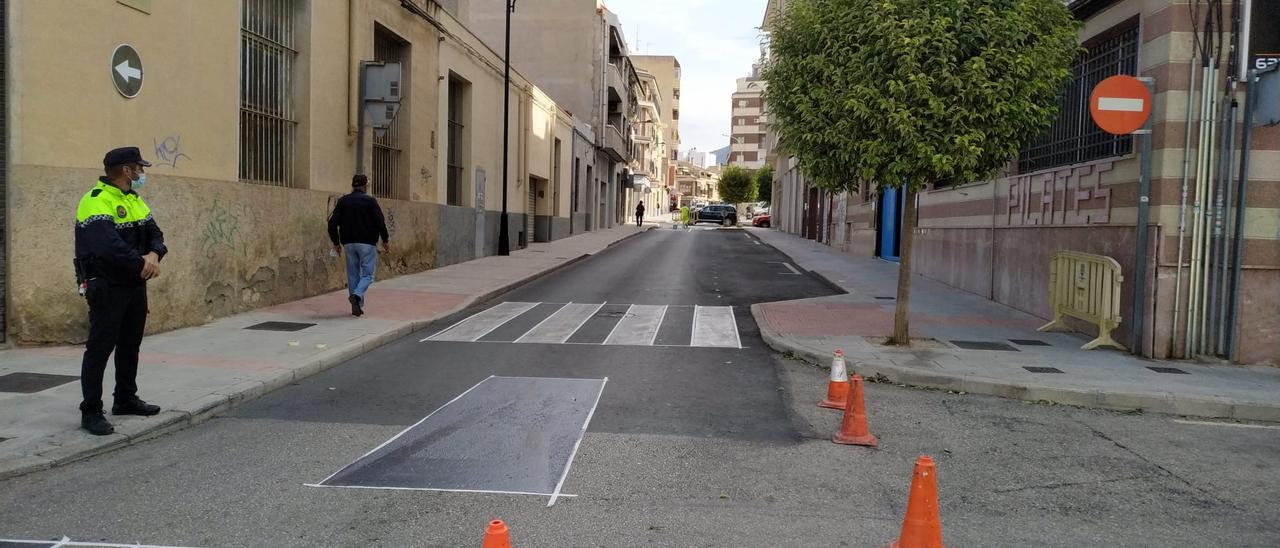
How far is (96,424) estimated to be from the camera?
18.8ft

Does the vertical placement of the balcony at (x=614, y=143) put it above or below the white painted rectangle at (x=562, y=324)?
above

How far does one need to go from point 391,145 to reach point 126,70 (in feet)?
24.6

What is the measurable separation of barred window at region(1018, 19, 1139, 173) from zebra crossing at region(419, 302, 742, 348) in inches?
181

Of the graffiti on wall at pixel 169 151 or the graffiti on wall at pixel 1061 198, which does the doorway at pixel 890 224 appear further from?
the graffiti on wall at pixel 169 151

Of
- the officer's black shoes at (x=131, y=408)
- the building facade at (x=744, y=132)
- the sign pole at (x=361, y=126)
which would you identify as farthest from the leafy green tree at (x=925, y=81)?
the building facade at (x=744, y=132)

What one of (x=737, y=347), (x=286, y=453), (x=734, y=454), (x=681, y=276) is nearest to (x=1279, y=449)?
(x=734, y=454)

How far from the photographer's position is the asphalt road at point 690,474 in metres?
4.28

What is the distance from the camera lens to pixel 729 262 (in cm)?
2361

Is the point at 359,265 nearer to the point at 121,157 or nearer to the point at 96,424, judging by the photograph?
the point at 121,157

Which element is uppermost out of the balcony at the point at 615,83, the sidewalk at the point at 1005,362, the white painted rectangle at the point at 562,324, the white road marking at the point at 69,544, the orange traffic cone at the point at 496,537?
the balcony at the point at 615,83

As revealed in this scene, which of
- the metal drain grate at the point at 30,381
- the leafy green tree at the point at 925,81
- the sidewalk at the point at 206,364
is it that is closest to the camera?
the sidewalk at the point at 206,364

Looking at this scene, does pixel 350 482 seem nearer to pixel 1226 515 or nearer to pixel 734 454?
pixel 734 454

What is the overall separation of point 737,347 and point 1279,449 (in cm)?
512

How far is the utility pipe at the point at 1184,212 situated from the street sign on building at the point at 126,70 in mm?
10973
